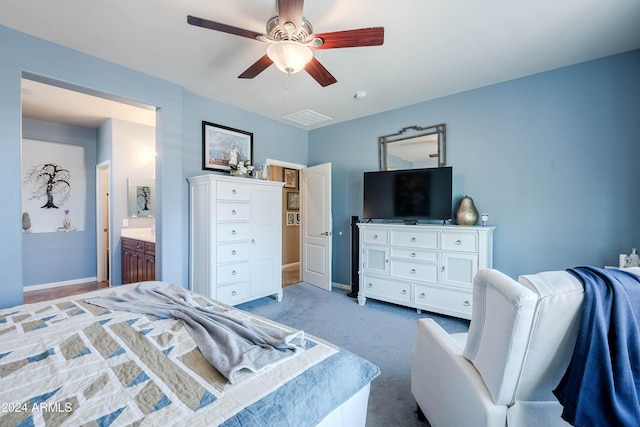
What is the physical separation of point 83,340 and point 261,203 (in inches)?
100

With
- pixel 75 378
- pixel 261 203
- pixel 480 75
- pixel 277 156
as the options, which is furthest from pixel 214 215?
pixel 480 75

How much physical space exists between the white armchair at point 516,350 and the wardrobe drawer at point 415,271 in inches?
80.3

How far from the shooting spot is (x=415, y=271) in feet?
11.0

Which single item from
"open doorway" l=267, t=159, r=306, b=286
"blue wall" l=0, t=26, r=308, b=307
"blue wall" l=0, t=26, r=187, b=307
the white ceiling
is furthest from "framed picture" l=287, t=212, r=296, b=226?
the white ceiling

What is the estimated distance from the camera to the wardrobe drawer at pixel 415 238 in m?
3.21

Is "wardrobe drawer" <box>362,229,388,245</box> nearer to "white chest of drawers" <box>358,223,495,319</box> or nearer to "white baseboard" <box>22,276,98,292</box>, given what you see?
"white chest of drawers" <box>358,223,495,319</box>

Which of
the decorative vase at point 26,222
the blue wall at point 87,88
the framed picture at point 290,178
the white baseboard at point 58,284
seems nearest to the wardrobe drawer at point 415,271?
the blue wall at point 87,88

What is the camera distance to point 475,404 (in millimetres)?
1092

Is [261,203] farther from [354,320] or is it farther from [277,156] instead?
[354,320]

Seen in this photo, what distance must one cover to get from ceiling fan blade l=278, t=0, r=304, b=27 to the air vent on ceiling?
2258 millimetres

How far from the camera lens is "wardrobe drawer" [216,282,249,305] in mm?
3229

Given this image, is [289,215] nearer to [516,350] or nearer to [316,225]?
[316,225]

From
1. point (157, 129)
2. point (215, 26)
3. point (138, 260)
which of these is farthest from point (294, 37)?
point (138, 260)

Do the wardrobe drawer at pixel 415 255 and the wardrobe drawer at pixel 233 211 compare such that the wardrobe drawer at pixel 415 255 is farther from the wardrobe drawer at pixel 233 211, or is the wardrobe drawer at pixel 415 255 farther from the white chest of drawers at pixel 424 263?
the wardrobe drawer at pixel 233 211
